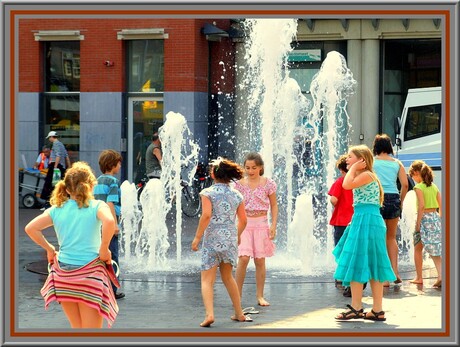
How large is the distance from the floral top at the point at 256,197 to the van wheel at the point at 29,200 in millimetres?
14780

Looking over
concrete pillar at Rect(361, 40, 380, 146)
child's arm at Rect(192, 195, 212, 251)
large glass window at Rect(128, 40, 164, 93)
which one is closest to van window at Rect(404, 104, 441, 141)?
concrete pillar at Rect(361, 40, 380, 146)

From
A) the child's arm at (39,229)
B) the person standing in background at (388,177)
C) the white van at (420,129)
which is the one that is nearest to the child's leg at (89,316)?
the child's arm at (39,229)

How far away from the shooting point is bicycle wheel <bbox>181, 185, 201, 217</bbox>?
75.3ft

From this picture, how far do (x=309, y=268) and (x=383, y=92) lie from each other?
17008mm

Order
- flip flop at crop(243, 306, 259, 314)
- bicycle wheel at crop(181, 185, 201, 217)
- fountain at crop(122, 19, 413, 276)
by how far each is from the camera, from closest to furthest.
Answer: flip flop at crop(243, 306, 259, 314), fountain at crop(122, 19, 413, 276), bicycle wheel at crop(181, 185, 201, 217)

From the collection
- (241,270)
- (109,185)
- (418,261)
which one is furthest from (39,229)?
(418,261)

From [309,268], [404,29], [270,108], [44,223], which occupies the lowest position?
[309,268]

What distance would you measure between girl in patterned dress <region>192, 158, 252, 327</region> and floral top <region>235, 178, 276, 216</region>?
1197 millimetres

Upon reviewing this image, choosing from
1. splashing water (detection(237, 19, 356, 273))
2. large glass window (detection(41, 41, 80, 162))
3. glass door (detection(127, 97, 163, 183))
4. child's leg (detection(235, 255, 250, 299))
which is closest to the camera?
child's leg (detection(235, 255, 250, 299))

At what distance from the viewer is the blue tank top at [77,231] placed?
7.87 m

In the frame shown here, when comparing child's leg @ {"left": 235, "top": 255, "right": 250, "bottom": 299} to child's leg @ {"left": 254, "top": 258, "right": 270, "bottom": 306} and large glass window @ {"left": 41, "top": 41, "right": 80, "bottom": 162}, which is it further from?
large glass window @ {"left": 41, "top": 41, "right": 80, "bottom": 162}

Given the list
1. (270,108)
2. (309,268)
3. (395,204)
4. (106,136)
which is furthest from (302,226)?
(106,136)
